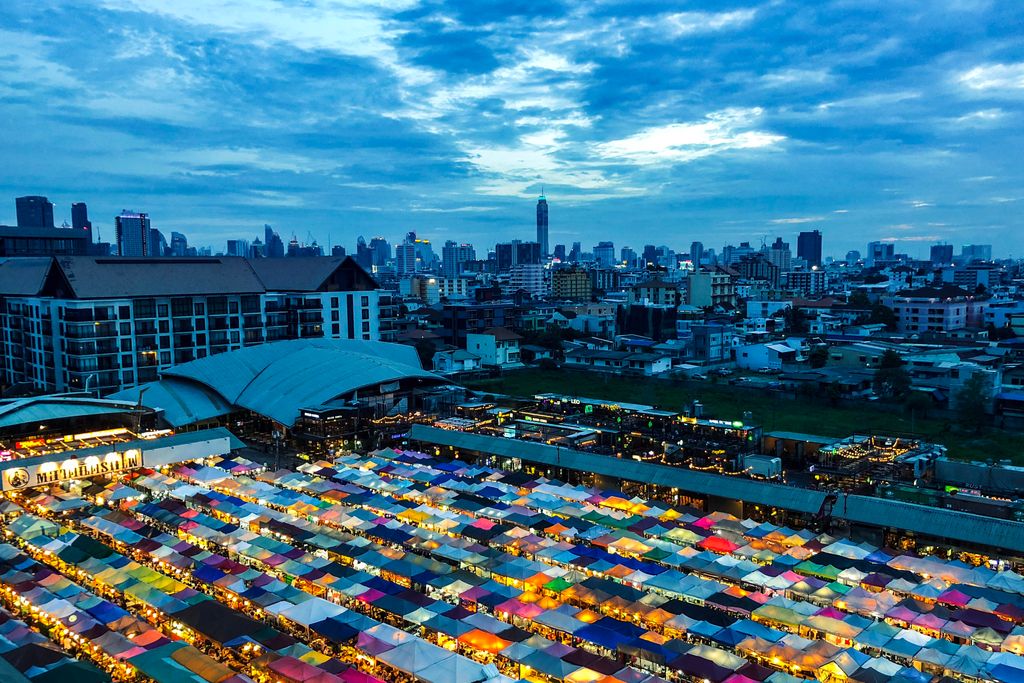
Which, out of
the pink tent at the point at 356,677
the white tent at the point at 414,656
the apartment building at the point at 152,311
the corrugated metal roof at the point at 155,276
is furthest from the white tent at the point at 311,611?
the corrugated metal roof at the point at 155,276

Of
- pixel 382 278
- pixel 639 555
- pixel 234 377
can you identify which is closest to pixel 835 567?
pixel 639 555

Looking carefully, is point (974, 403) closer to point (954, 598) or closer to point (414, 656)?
point (954, 598)

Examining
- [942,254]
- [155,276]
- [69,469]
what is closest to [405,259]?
[942,254]

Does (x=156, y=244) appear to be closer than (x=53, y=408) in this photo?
No

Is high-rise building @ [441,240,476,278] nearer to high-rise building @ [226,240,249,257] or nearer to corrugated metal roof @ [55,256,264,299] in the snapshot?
high-rise building @ [226,240,249,257]

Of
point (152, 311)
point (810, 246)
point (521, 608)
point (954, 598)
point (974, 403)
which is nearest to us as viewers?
point (521, 608)

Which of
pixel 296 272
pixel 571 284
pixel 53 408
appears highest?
pixel 296 272

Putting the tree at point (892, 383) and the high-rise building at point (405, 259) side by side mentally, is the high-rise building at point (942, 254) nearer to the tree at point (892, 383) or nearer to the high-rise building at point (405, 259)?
the high-rise building at point (405, 259)

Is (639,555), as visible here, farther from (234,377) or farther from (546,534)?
(234,377)
